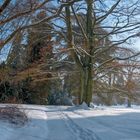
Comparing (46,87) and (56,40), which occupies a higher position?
(56,40)

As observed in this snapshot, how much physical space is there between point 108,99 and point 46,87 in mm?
6508

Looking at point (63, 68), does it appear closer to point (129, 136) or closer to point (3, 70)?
point (3, 70)

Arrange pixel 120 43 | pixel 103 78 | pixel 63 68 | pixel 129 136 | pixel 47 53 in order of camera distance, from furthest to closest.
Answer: pixel 63 68
pixel 103 78
pixel 47 53
pixel 120 43
pixel 129 136

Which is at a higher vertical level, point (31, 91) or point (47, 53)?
point (47, 53)

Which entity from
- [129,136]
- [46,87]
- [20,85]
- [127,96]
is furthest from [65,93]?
[129,136]

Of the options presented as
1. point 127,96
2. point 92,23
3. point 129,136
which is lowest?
point 129,136

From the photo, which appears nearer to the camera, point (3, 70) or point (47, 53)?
point (3, 70)

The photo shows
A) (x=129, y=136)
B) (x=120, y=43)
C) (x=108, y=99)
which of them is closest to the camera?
(x=129, y=136)

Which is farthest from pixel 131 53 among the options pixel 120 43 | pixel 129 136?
Result: pixel 129 136

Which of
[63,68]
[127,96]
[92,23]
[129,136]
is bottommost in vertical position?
[129,136]

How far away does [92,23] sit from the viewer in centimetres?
2423

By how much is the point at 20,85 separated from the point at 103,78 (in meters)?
7.28

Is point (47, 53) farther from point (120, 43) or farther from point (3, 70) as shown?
point (120, 43)

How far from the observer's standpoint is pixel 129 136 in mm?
7914
